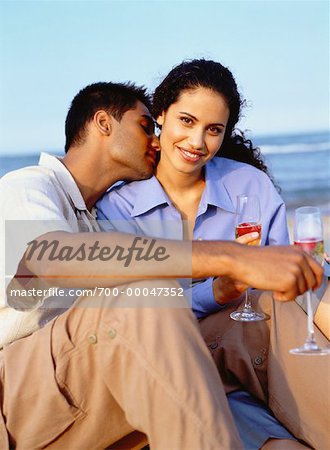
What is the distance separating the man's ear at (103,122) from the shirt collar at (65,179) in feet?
1.19

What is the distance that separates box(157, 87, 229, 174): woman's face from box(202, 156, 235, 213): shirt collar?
0.37ft

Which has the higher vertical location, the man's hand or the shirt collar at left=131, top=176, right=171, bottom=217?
the shirt collar at left=131, top=176, right=171, bottom=217

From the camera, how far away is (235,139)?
4.23m

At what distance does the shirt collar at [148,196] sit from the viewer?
12.3 feet

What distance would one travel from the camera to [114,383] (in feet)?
8.06

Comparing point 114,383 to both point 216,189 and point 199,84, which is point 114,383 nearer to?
point 216,189

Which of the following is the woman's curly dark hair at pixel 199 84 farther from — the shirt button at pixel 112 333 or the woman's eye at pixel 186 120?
the shirt button at pixel 112 333

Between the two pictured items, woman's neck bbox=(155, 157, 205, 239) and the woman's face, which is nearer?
the woman's face

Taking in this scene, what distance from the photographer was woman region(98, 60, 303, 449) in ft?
12.1

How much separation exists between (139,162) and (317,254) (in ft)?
4.35

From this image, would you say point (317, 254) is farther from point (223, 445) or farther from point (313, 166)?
point (313, 166)

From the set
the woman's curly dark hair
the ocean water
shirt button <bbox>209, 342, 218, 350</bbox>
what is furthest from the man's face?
the ocean water

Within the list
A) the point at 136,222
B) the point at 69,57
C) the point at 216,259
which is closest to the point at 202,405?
the point at 216,259

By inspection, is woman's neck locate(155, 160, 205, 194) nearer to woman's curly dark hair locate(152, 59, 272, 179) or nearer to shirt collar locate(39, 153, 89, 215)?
woman's curly dark hair locate(152, 59, 272, 179)
